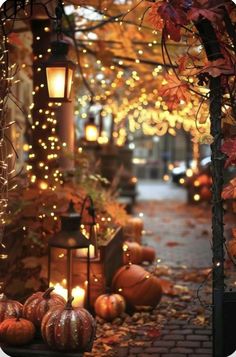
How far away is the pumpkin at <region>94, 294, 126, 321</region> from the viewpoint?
286 inches

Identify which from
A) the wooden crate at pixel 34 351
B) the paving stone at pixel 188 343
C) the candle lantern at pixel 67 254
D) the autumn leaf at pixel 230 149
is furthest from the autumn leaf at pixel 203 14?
the paving stone at pixel 188 343

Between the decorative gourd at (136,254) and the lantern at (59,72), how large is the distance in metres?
2.31

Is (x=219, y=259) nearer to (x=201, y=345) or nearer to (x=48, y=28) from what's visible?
(x=201, y=345)

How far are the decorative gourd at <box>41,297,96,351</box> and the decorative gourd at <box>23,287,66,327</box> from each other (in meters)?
0.25

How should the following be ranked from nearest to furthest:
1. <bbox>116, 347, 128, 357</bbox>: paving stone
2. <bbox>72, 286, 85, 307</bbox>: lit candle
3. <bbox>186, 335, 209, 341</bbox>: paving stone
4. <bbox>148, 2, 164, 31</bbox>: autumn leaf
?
<bbox>148, 2, 164, 31</bbox>: autumn leaf
<bbox>116, 347, 128, 357</bbox>: paving stone
<bbox>186, 335, 209, 341</bbox>: paving stone
<bbox>72, 286, 85, 307</bbox>: lit candle

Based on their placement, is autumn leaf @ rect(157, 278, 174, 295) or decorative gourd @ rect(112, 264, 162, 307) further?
autumn leaf @ rect(157, 278, 174, 295)

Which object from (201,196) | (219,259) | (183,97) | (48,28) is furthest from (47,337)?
(201,196)

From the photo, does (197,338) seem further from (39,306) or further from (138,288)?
(39,306)

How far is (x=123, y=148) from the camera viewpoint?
22.2m

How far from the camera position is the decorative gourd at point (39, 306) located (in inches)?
225

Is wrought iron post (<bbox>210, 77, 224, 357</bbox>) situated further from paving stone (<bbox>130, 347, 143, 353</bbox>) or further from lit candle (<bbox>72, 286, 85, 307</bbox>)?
lit candle (<bbox>72, 286, 85, 307</bbox>)

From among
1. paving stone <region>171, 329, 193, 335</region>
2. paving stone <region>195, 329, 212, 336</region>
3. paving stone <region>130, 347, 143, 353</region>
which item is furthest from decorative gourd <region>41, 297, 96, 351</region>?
paving stone <region>195, 329, 212, 336</region>

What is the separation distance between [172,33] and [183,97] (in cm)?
62

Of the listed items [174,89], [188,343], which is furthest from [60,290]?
[174,89]
